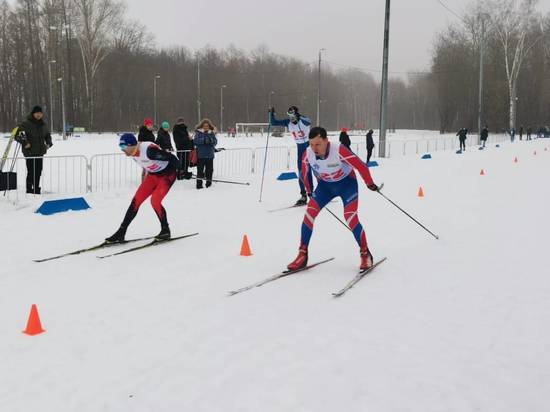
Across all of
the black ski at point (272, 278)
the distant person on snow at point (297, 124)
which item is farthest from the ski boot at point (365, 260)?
the distant person on snow at point (297, 124)

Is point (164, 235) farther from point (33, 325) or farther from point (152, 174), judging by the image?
point (33, 325)

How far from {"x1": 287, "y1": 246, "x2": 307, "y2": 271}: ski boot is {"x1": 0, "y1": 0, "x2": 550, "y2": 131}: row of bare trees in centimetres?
4114

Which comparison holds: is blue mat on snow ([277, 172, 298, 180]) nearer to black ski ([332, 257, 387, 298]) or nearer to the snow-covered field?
the snow-covered field

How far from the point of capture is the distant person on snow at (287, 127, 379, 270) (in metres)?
6.04

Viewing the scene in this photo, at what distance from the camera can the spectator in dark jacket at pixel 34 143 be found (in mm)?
11320

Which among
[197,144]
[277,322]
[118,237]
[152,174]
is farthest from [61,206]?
[277,322]

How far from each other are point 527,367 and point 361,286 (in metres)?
2.20

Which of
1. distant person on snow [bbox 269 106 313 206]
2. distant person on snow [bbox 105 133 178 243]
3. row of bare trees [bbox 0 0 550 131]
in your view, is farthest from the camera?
row of bare trees [bbox 0 0 550 131]

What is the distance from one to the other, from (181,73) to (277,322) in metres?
90.5

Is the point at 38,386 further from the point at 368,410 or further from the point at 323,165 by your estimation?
the point at 323,165

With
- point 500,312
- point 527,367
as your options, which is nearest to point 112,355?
point 527,367

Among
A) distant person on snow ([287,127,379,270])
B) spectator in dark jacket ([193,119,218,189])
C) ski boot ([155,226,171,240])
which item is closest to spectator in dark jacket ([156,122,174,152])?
spectator in dark jacket ([193,119,218,189])

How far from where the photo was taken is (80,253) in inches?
283

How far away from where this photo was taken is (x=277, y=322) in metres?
4.71
